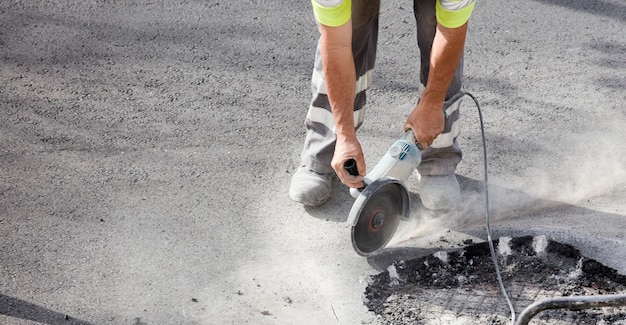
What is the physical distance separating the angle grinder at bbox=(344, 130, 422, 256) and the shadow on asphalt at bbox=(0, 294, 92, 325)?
52.6 inches

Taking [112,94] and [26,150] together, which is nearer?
[26,150]

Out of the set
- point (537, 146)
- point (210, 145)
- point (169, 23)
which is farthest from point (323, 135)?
point (169, 23)

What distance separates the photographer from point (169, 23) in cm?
632

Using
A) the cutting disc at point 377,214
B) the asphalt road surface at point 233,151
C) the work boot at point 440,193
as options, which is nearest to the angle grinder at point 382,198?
the cutting disc at point 377,214

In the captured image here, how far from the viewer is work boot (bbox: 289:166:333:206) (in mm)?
4539

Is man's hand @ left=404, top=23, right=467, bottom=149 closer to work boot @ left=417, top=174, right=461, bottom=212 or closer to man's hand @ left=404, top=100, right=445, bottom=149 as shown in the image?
man's hand @ left=404, top=100, right=445, bottom=149

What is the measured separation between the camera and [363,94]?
4613 mm

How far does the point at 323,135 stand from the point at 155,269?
1213mm

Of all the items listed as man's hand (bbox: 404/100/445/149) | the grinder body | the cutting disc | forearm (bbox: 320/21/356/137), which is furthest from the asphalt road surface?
forearm (bbox: 320/21/356/137)

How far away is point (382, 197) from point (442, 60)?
2.34 ft

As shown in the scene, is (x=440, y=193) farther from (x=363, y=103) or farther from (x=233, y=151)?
(x=233, y=151)

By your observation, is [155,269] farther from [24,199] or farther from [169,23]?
[169,23]

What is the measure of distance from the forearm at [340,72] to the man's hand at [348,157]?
4cm

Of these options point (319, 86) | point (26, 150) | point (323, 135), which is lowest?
point (26, 150)
